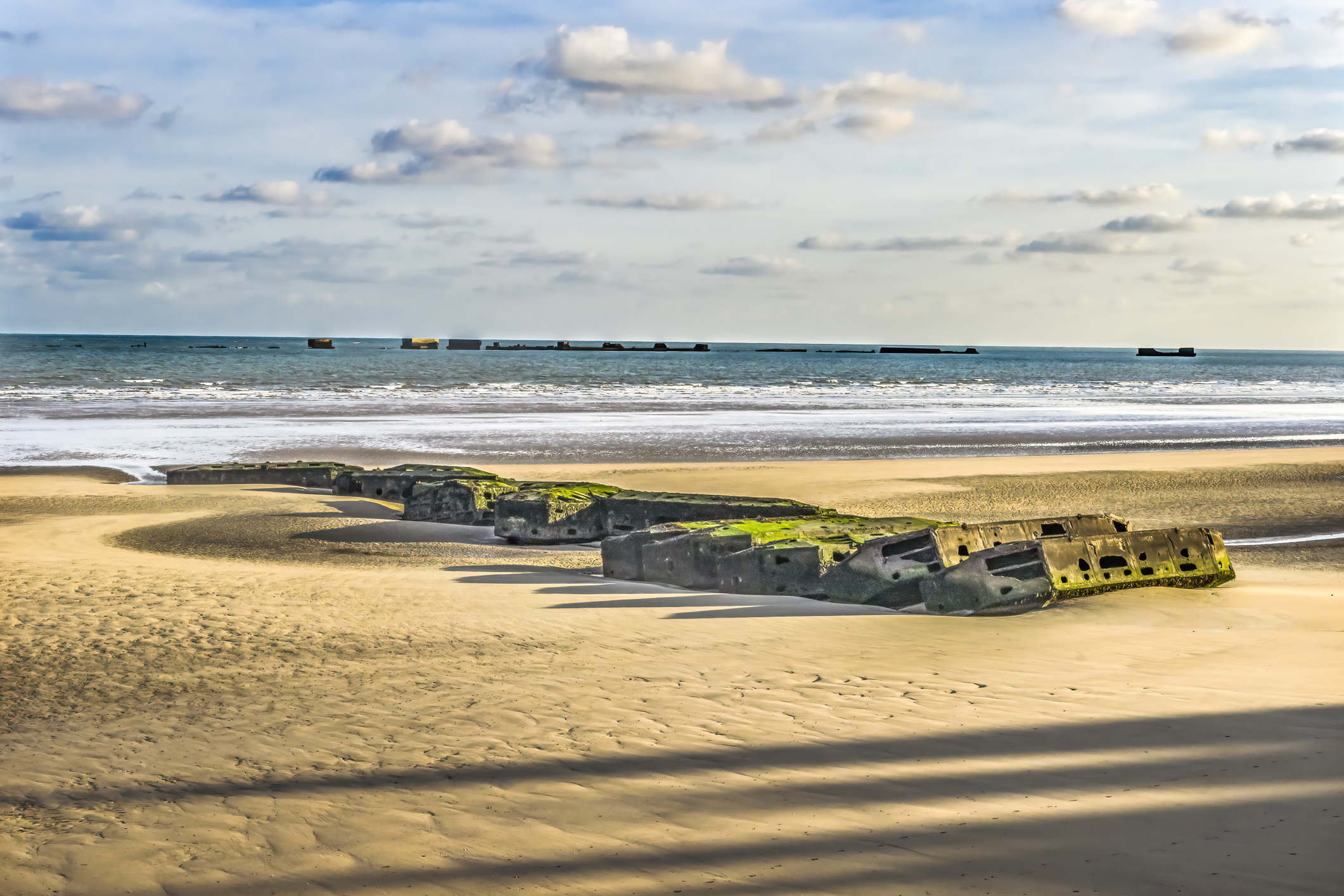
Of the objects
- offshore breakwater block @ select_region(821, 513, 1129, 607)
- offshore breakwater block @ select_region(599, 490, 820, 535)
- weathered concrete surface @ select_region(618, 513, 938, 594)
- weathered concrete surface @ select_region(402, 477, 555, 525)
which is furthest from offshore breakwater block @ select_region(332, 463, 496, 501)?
offshore breakwater block @ select_region(821, 513, 1129, 607)

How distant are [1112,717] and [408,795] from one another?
312 centimetres

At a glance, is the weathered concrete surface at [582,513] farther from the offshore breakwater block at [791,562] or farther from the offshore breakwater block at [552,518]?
the offshore breakwater block at [791,562]

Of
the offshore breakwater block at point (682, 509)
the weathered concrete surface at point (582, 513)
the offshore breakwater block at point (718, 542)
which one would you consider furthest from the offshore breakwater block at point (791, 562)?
the weathered concrete surface at point (582, 513)

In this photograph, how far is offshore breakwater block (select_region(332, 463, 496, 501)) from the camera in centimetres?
1479

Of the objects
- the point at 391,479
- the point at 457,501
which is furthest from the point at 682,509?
the point at 391,479

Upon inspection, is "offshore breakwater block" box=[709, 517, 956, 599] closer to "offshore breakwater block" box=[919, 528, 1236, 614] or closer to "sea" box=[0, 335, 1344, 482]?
"offshore breakwater block" box=[919, 528, 1236, 614]

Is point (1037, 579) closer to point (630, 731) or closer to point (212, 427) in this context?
point (630, 731)

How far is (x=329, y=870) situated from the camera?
3.57 meters

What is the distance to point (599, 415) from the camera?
32.7 meters

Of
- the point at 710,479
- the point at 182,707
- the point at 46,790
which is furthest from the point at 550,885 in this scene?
the point at 710,479

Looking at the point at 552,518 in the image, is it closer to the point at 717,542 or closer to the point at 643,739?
the point at 717,542

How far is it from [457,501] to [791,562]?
5.84m

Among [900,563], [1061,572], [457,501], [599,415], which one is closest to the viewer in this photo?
[1061,572]

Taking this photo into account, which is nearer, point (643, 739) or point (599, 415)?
point (643, 739)
